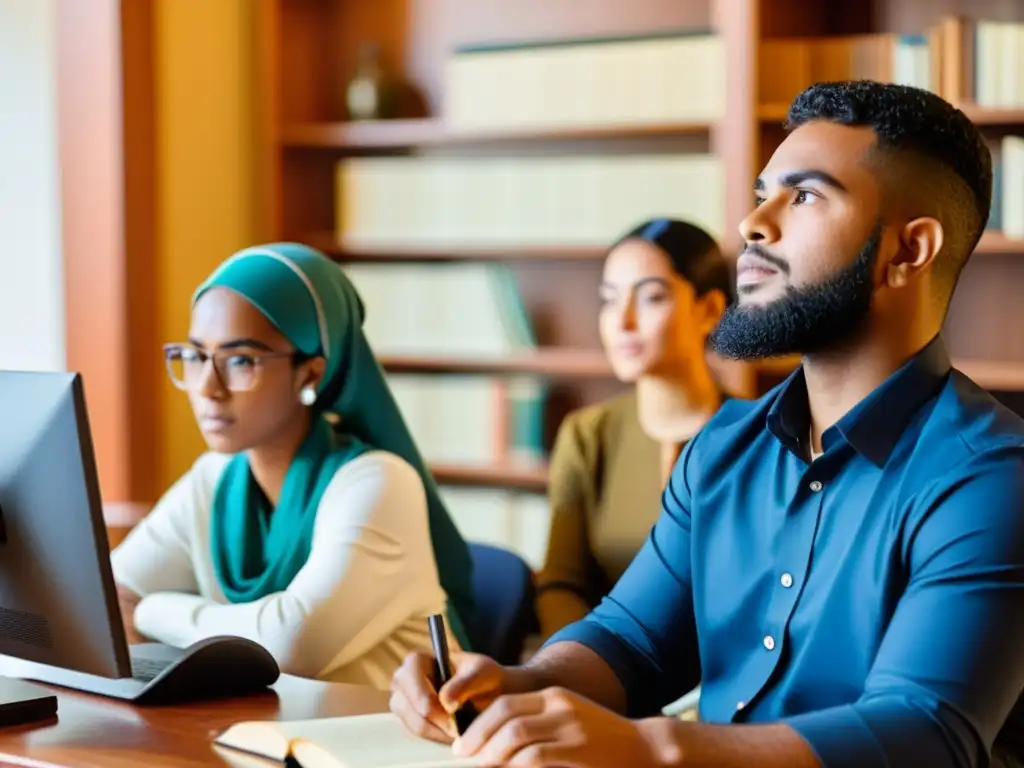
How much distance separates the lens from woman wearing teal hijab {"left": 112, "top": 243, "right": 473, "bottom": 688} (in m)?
2.05

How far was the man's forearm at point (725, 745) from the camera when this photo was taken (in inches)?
48.4

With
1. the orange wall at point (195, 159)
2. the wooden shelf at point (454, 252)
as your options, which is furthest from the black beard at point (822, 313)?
the orange wall at point (195, 159)

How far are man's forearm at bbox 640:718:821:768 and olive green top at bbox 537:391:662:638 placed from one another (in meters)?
1.64

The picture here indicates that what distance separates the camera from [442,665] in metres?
1.43

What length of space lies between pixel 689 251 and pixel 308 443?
1027mm

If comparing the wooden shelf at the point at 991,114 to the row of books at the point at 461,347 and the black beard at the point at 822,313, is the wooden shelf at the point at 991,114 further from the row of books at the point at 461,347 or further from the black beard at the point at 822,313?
the black beard at the point at 822,313

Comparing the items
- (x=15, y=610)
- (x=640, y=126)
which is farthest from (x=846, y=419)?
(x=640, y=126)

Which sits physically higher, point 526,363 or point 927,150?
point 927,150

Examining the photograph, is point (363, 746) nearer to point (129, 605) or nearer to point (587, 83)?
point (129, 605)

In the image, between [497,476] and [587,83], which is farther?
[497,476]

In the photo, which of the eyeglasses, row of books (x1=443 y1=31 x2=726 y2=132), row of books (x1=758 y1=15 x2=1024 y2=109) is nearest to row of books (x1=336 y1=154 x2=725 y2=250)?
row of books (x1=443 y1=31 x2=726 y2=132)

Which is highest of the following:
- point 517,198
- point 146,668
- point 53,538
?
point 517,198

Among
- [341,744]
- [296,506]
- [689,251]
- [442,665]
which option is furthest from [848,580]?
[689,251]

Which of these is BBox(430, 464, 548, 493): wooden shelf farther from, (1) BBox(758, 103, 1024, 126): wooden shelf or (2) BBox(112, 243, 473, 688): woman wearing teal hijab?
(2) BBox(112, 243, 473, 688): woman wearing teal hijab
